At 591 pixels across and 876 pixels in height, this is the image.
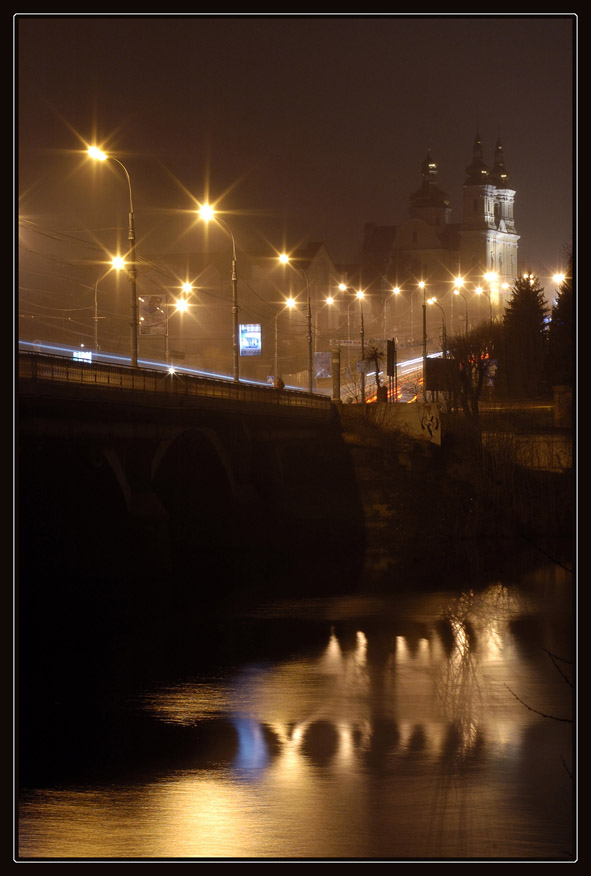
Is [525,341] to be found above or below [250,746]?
above

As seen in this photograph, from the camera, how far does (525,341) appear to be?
10456 centimetres

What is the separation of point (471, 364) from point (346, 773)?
70266 millimetres

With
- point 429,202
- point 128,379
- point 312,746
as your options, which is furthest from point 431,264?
point 312,746

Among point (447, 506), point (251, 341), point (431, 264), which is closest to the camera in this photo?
point (447, 506)

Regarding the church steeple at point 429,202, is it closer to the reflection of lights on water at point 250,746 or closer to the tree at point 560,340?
the tree at point 560,340

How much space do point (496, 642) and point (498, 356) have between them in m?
68.3

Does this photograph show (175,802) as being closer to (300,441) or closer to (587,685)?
(587,685)

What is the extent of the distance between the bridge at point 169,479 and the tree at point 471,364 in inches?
644

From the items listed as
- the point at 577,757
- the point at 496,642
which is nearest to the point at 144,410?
the point at 496,642

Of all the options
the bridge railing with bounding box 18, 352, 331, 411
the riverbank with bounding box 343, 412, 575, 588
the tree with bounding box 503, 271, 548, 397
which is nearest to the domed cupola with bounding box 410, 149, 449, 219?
the tree with bounding box 503, 271, 548, 397

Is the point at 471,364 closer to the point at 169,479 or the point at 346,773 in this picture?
the point at 169,479

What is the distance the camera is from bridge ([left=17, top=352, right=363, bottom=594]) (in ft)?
120

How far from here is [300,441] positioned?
6644 centimetres

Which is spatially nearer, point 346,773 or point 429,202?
point 346,773
